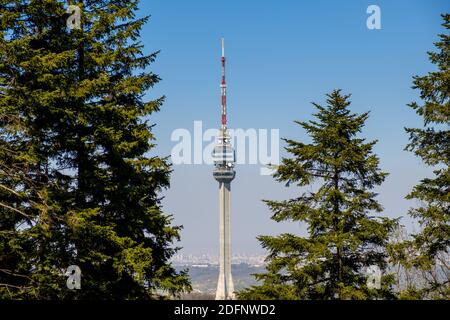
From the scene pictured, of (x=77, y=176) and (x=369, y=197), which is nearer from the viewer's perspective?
(x=77, y=176)

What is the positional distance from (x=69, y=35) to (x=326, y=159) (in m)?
9.05

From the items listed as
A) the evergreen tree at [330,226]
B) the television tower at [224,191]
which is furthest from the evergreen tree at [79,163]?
the television tower at [224,191]

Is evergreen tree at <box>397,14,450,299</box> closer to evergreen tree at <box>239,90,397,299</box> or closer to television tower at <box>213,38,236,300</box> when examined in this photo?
evergreen tree at <box>239,90,397,299</box>

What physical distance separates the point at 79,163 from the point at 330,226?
8161mm

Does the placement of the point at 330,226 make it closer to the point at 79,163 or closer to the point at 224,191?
the point at 79,163

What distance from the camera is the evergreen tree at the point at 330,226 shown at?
19547 millimetres

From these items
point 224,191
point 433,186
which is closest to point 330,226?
point 433,186

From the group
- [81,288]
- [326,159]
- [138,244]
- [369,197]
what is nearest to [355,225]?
[369,197]

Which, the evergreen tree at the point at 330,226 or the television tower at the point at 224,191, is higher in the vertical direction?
the television tower at the point at 224,191

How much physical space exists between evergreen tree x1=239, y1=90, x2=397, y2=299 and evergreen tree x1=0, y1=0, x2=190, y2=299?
338 centimetres

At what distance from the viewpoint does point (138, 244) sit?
19594 millimetres

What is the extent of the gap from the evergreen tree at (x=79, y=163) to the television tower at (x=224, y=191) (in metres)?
150

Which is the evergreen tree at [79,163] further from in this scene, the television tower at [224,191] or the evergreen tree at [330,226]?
the television tower at [224,191]
